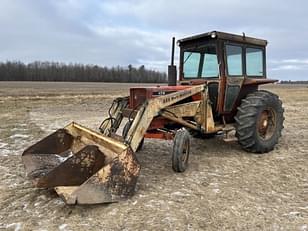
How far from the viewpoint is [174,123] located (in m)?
6.43

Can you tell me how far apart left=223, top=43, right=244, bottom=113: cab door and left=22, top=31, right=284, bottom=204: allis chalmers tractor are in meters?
0.02

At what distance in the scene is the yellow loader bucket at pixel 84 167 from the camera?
388 cm

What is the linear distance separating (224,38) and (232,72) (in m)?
0.70

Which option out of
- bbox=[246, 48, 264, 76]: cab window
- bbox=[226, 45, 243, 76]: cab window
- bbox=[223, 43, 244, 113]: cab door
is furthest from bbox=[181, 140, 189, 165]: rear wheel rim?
bbox=[246, 48, 264, 76]: cab window

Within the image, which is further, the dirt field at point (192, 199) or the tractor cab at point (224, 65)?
the tractor cab at point (224, 65)

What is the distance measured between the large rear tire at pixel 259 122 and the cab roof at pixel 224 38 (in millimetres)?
1154

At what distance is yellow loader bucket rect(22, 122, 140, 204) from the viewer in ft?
12.7

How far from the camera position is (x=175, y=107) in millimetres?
5879

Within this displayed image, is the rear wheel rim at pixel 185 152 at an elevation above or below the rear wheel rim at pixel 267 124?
below

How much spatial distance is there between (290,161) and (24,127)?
743 cm

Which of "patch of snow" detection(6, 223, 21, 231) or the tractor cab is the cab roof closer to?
the tractor cab

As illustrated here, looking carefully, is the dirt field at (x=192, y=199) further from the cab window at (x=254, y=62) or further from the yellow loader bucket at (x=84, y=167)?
the cab window at (x=254, y=62)

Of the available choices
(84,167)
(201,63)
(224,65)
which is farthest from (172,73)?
(84,167)

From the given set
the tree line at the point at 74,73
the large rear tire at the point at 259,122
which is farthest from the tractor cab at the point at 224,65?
the tree line at the point at 74,73
